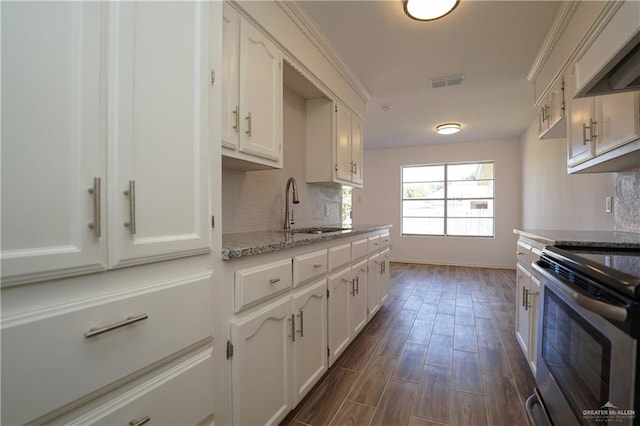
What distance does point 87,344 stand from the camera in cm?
72

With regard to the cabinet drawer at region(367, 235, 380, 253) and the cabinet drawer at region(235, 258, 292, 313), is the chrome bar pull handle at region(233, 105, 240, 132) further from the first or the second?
the cabinet drawer at region(367, 235, 380, 253)

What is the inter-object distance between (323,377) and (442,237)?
5.03 metres

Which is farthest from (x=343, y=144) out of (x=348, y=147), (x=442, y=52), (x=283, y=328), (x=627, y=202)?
(x=627, y=202)

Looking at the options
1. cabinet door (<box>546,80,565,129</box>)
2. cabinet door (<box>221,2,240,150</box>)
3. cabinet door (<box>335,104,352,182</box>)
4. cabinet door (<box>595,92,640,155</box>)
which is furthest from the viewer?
cabinet door (<box>335,104,352,182</box>)

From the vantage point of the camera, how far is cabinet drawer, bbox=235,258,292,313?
121cm

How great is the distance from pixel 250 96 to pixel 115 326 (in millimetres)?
1366

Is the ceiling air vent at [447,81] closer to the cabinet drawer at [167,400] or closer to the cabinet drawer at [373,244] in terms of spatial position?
the cabinet drawer at [373,244]

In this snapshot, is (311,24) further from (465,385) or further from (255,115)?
(465,385)

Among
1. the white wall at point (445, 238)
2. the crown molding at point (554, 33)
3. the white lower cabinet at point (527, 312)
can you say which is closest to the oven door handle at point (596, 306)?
the white lower cabinet at point (527, 312)

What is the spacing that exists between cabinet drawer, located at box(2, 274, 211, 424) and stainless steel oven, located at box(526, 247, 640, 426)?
1240mm

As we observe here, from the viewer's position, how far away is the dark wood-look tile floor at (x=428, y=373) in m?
1.66

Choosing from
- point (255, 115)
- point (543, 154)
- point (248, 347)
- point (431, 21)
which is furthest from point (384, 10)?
point (543, 154)

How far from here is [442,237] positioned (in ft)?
20.7

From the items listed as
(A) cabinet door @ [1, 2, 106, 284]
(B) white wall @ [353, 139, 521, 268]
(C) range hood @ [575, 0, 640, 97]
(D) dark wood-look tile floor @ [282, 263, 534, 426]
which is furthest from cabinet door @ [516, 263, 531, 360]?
(B) white wall @ [353, 139, 521, 268]
